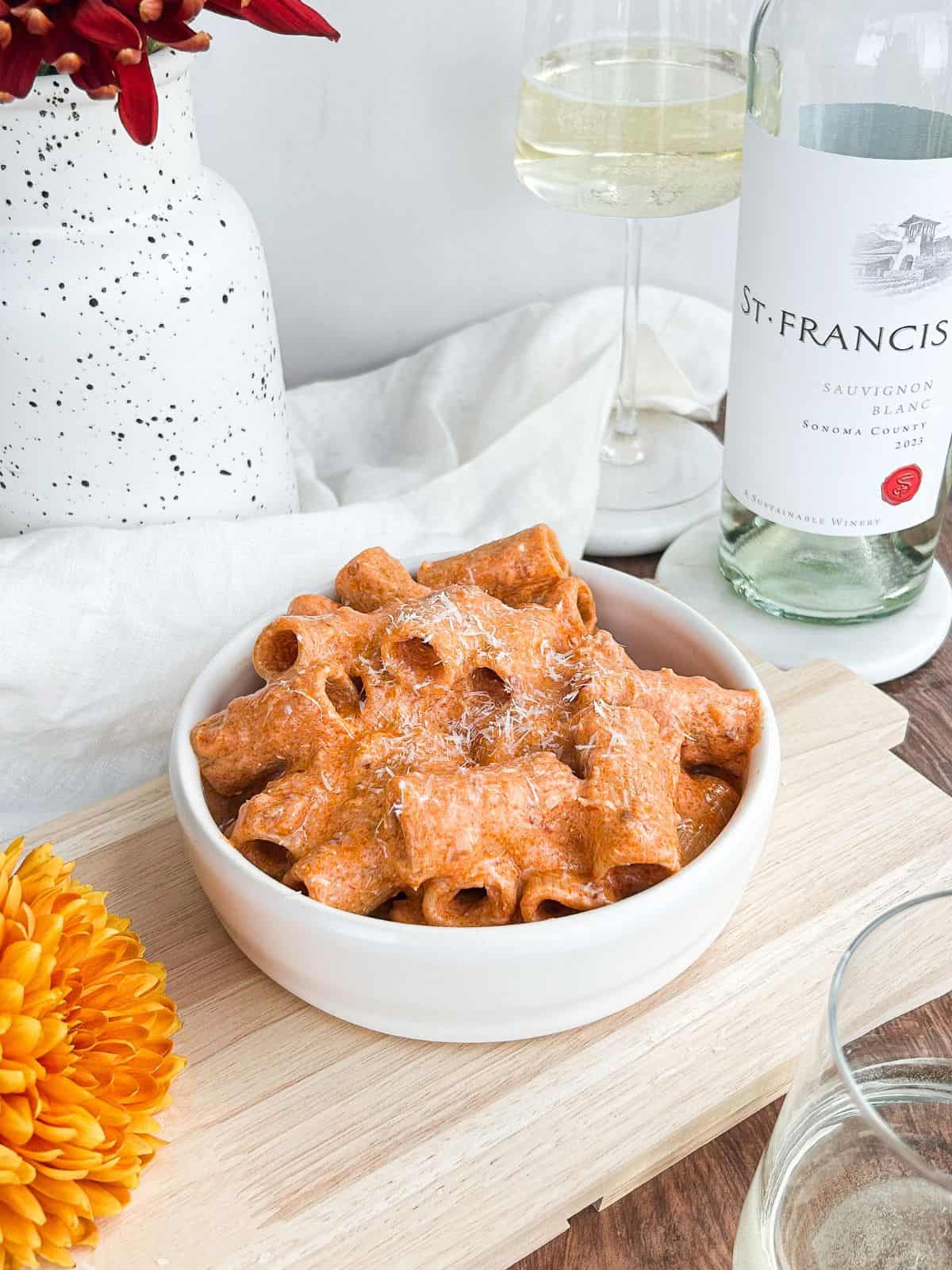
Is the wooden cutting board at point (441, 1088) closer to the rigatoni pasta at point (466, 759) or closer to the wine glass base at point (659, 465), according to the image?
the rigatoni pasta at point (466, 759)

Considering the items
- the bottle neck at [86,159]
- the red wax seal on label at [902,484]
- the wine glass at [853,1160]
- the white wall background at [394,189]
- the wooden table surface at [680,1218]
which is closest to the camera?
the wine glass at [853,1160]

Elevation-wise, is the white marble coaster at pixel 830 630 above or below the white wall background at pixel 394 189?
below

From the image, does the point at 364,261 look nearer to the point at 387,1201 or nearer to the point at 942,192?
the point at 942,192

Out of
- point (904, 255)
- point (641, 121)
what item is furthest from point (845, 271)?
point (641, 121)

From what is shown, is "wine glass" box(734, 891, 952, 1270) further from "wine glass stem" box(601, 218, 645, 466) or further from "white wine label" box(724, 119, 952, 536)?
"wine glass stem" box(601, 218, 645, 466)

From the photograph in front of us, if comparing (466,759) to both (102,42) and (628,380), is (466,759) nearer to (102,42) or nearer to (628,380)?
(102,42)

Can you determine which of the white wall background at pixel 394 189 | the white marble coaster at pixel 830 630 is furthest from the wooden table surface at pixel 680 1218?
the white wall background at pixel 394 189
